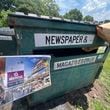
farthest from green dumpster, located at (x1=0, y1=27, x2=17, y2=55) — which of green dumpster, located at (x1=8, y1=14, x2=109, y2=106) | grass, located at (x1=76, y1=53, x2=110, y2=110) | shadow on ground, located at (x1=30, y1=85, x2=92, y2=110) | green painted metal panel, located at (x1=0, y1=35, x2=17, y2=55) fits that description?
grass, located at (x1=76, y1=53, x2=110, y2=110)

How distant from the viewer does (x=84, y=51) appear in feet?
19.2

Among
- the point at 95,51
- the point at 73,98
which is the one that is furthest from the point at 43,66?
the point at 95,51

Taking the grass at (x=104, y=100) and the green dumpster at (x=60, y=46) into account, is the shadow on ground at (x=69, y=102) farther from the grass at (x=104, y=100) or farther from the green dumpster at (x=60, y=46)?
the grass at (x=104, y=100)

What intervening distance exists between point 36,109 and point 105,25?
7.50 feet

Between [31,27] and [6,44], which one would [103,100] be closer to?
[6,44]

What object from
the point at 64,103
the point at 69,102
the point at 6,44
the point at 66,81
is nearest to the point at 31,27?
the point at 6,44

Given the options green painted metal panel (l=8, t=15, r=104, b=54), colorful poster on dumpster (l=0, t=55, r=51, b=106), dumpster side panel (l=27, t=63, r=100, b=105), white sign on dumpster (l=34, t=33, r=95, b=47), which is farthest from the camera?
dumpster side panel (l=27, t=63, r=100, b=105)

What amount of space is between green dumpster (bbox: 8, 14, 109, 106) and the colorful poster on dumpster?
292 mm

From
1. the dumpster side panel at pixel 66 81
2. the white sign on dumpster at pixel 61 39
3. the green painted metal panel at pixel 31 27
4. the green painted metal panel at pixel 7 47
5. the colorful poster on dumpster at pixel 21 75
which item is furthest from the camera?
the green painted metal panel at pixel 7 47

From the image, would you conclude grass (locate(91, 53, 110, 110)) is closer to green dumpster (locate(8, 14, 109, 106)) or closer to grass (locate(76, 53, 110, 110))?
grass (locate(76, 53, 110, 110))

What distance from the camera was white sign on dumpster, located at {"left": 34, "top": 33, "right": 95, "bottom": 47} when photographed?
418 cm

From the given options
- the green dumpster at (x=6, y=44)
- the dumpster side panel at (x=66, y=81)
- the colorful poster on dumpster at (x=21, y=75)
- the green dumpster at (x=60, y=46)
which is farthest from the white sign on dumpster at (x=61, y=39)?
the green dumpster at (x=6, y=44)

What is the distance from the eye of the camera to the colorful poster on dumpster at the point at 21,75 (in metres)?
3.52

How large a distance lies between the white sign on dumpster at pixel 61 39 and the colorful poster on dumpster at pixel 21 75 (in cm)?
28
